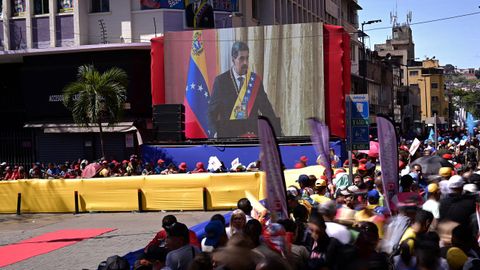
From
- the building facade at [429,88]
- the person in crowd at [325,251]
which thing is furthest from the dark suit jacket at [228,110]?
the building facade at [429,88]

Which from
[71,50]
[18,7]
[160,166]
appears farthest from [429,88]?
[160,166]

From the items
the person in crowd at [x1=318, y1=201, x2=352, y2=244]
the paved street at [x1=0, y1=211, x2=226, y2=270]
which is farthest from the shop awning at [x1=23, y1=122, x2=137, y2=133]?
the person in crowd at [x1=318, y1=201, x2=352, y2=244]

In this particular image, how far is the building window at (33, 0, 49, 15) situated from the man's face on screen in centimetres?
1040

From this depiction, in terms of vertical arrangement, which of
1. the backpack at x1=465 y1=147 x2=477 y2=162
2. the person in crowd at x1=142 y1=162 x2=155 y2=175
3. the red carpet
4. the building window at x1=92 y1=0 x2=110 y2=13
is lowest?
the red carpet

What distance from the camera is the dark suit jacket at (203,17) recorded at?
3020cm

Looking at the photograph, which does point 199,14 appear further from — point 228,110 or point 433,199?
point 433,199

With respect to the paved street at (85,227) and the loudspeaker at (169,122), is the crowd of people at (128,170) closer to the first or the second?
the loudspeaker at (169,122)

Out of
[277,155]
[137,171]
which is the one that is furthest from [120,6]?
[277,155]

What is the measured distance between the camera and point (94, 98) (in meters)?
25.4

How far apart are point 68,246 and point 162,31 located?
17820 mm

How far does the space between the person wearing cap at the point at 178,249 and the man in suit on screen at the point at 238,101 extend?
20.3 metres

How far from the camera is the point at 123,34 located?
99.8 feet

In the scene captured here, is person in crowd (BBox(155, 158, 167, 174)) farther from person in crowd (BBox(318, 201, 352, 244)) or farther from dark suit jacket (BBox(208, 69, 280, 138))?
person in crowd (BBox(318, 201, 352, 244))

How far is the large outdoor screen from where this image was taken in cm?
2627
